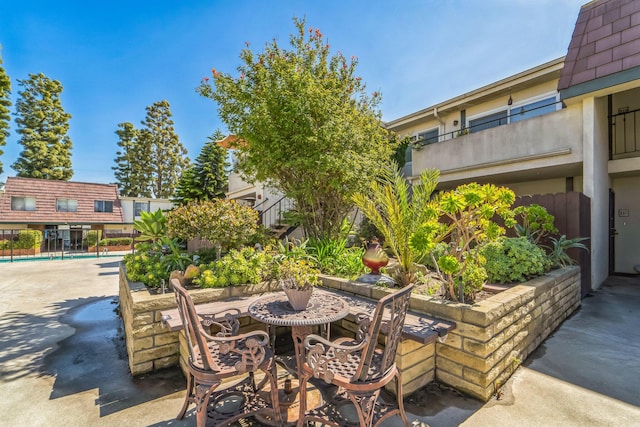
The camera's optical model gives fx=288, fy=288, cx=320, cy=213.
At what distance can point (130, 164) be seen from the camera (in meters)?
29.8

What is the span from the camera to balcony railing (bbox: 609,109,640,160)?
338 inches

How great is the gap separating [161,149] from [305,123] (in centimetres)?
2995

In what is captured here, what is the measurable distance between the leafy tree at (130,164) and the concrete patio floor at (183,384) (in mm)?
28282

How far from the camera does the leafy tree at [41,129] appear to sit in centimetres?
2412

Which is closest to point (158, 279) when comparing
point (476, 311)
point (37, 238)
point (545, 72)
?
point (476, 311)

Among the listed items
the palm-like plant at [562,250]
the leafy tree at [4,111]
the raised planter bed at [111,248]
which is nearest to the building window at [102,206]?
the raised planter bed at [111,248]

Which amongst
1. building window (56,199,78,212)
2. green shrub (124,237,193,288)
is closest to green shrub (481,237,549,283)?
green shrub (124,237,193,288)

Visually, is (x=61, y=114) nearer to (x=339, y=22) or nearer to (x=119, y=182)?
(x=119, y=182)

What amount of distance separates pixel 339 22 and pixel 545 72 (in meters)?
6.59

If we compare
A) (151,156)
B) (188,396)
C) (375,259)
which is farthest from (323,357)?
(151,156)

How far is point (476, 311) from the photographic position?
280 cm

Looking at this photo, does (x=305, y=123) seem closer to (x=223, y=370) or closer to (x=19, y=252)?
(x=223, y=370)

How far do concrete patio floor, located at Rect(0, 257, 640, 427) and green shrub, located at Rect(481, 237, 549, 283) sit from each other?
97 centimetres

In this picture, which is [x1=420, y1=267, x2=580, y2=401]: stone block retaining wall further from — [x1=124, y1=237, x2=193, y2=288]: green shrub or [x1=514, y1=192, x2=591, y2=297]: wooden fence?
[x1=124, y1=237, x2=193, y2=288]: green shrub
